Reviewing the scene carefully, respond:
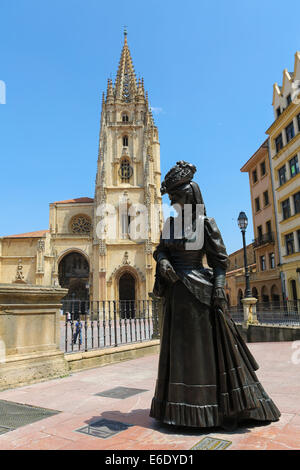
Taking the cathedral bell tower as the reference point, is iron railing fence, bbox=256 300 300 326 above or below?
below

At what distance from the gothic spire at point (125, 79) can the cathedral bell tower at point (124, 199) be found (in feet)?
4.80

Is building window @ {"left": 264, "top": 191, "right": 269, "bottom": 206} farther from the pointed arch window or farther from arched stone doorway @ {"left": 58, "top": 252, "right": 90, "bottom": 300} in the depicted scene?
arched stone doorway @ {"left": 58, "top": 252, "right": 90, "bottom": 300}

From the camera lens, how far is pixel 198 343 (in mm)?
3186

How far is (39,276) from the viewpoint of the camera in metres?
39.7

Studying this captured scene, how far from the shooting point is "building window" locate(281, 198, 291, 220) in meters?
25.7

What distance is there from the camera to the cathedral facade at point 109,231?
134 feet

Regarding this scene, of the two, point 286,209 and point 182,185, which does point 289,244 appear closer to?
point 286,209

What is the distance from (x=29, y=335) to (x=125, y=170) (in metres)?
41.4

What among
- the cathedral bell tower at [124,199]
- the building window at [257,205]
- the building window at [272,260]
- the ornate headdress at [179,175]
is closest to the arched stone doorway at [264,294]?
the building window at [272,260]

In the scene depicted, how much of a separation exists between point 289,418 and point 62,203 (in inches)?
1813

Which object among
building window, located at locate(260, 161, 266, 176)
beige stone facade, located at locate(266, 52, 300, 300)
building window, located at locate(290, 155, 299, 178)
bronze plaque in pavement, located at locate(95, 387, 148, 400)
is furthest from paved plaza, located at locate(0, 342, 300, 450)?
building window, located at locate(260, 161, 266, 176)

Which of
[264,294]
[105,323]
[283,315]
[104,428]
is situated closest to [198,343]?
[104,428]

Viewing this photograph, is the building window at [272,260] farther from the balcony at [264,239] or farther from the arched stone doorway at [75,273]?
the arched stone doorway at [75,273]
